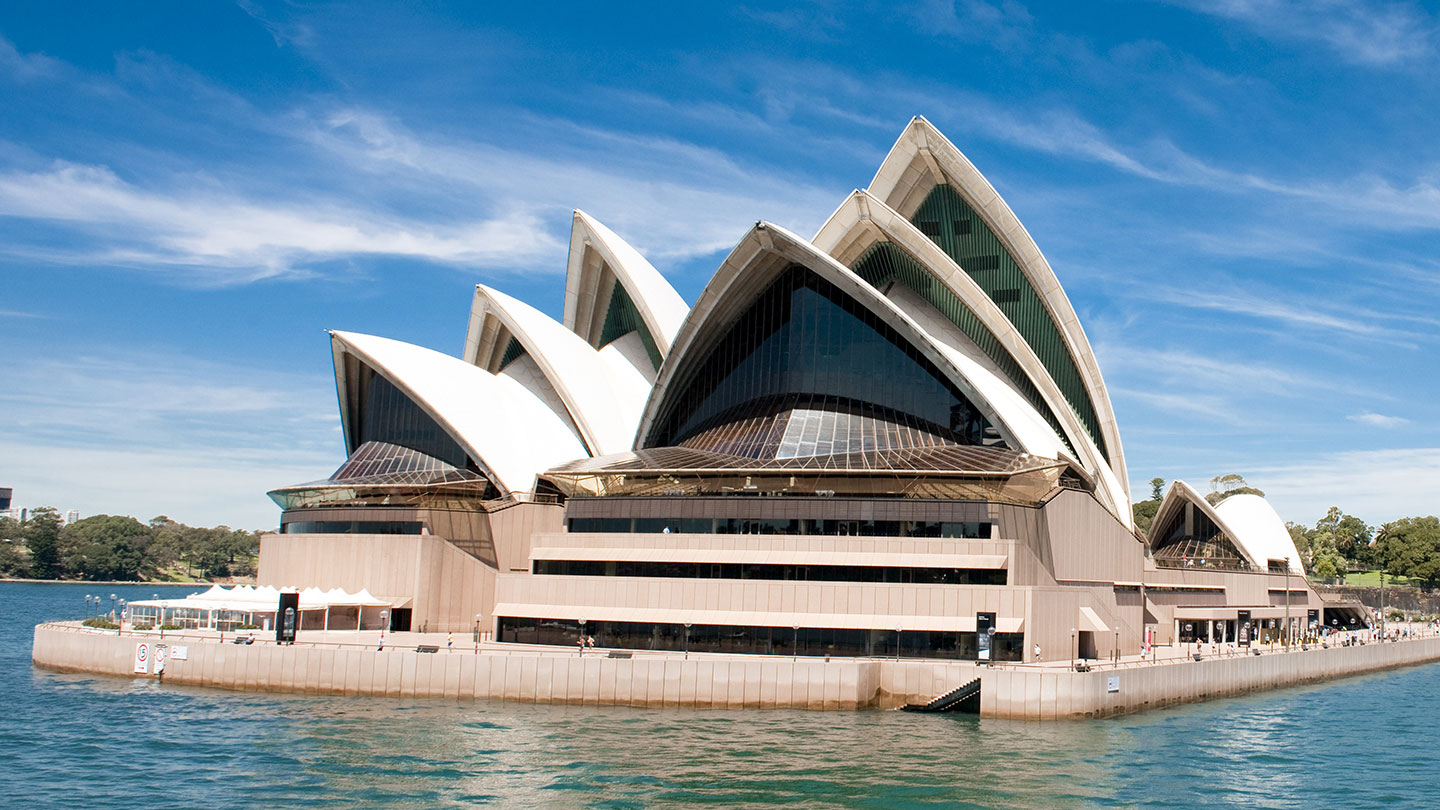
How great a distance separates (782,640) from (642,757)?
571 inches

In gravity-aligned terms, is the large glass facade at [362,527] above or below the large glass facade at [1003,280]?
below

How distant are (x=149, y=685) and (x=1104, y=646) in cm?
3438

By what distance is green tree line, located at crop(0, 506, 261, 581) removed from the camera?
522 ft

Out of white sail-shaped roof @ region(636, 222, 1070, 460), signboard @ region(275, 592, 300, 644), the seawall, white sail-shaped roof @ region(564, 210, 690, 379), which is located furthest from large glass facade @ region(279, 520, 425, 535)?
white sail-shaped roof @ region(564, 210, 690, 379)

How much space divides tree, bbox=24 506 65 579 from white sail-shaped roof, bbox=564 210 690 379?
382ft

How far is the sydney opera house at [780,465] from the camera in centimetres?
4441

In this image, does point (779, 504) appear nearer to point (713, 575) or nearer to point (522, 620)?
point (713, 575)

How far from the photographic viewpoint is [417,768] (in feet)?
92.8

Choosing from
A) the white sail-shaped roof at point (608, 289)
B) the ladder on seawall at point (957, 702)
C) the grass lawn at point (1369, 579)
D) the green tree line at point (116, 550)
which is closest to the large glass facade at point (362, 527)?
the white sail-shaped roof at point (608, 289)

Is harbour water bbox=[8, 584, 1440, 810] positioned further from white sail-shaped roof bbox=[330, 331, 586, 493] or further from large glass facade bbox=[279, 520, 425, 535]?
white sail-shaped roof bbox=[330, 331, 586, 493]

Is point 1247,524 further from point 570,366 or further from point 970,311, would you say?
point 570,366

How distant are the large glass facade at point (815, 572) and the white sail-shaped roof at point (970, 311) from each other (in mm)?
11699

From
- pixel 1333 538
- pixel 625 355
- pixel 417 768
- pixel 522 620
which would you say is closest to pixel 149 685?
pixel 522 620

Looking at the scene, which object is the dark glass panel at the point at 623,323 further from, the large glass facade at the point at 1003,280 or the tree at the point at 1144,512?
the tree at the point at 1144,512
